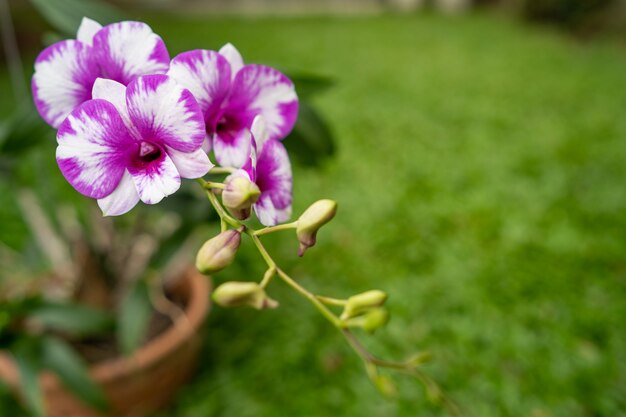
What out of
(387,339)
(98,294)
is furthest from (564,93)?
(98,294)

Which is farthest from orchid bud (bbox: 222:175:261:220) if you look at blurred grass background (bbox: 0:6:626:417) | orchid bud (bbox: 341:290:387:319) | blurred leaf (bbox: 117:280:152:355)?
blurred leaf (bbox: 117:280:152:355)

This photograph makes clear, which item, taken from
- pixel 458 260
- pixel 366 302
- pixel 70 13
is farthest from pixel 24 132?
pixel 458 260

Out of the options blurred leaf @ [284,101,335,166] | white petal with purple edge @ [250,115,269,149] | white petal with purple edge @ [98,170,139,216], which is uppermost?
white petal with purple edge @ [250,115,269,149]

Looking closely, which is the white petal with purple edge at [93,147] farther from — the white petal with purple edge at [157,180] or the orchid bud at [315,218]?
the orchid bud at [315,218]

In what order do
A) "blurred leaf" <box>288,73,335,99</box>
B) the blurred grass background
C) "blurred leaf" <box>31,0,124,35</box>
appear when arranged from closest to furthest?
"blurred leaf" <box>31,0,124,35</box> → "blurred leaf" <box>288,73,335,99</box> → the blurred grass background

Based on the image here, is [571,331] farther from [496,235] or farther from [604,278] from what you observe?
[496,235]

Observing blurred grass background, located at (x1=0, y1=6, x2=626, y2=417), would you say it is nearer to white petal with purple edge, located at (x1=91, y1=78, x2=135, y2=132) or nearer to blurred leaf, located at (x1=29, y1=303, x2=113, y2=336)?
blurred leaf, located at (x1=29, y1=303, x2=113, y2=336)
